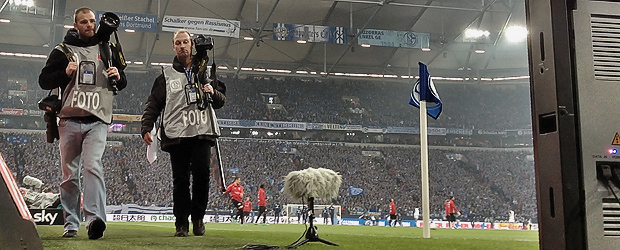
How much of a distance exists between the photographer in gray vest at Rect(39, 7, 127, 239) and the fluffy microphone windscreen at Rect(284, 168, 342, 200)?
1540 millimetres

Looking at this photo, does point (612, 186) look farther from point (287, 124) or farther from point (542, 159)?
point (287, 124)

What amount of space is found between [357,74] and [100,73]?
32.8m

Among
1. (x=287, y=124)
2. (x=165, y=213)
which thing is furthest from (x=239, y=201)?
(x=287, y=124)

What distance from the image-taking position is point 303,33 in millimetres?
24047

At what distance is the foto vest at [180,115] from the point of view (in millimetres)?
4934

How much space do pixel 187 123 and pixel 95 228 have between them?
1253 millimetres

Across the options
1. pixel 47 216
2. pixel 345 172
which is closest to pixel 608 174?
pixel 47 216

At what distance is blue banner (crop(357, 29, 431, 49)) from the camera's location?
24938mm

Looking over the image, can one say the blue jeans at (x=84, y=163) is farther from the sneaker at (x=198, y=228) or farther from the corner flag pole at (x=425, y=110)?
the corner flag pole at (x=425, y=110)

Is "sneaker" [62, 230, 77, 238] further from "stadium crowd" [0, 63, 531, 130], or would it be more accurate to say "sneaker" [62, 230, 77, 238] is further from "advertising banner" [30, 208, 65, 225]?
"stadium crowd" [0, 63, 531, 130]

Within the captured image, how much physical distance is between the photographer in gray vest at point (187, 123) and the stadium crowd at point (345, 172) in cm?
2335

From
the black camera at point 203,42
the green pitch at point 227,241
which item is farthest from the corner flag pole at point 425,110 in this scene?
the black camera at point 203,42

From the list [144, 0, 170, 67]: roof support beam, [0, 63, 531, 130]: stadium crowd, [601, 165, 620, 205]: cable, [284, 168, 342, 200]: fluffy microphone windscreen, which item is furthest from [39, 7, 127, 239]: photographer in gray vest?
[0, 63, 531, 130]: stadium crowd

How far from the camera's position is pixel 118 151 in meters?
32.2
